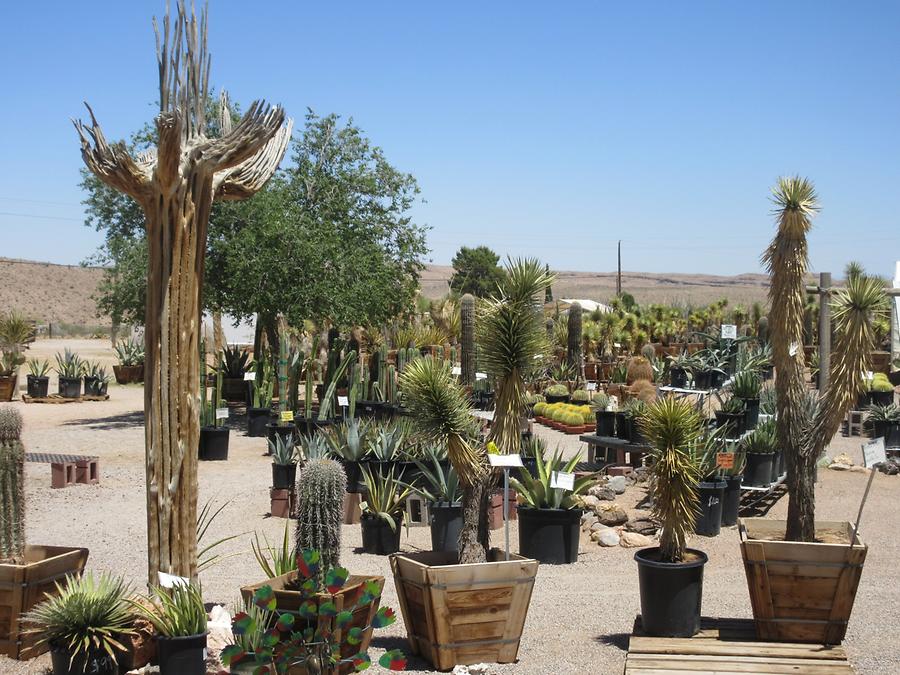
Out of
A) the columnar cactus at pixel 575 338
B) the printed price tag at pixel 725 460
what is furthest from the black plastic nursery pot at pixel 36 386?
the printed price tag at pixel 725 460

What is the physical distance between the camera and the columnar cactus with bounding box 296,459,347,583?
18.6 ft

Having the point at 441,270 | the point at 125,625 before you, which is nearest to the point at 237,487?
the point at 125,625

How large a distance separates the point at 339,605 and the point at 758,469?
7.60m

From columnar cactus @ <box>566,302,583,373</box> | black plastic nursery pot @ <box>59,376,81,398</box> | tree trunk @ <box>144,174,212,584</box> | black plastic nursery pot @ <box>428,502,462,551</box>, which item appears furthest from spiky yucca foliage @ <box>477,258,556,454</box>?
black plastic nursery pot @ <box>59,376,81,398</box>

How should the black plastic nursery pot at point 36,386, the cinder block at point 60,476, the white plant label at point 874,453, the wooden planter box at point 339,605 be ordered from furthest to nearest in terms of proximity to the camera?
the black plastic nursery pot at point 36,386 < the cinder block at point 60,476 < the white plant label at point 874,453 < the wooden planter box at point 339,605

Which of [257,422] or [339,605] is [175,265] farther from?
[257,422]

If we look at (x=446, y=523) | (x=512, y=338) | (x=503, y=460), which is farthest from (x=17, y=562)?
(x=446, y=523)

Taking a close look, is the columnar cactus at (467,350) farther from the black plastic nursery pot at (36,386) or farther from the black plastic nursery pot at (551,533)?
the black plastic nursery pot at (36,386)

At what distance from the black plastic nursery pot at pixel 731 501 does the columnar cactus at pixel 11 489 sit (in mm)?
6813

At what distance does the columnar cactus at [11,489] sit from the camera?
20.0ft

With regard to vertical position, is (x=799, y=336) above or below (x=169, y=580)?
above

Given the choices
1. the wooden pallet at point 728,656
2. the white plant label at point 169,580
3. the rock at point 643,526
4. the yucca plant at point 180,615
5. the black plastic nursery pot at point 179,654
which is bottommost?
the rock at point 643,526

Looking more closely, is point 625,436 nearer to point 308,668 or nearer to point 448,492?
point 448,492

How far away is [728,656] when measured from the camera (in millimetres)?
5770
